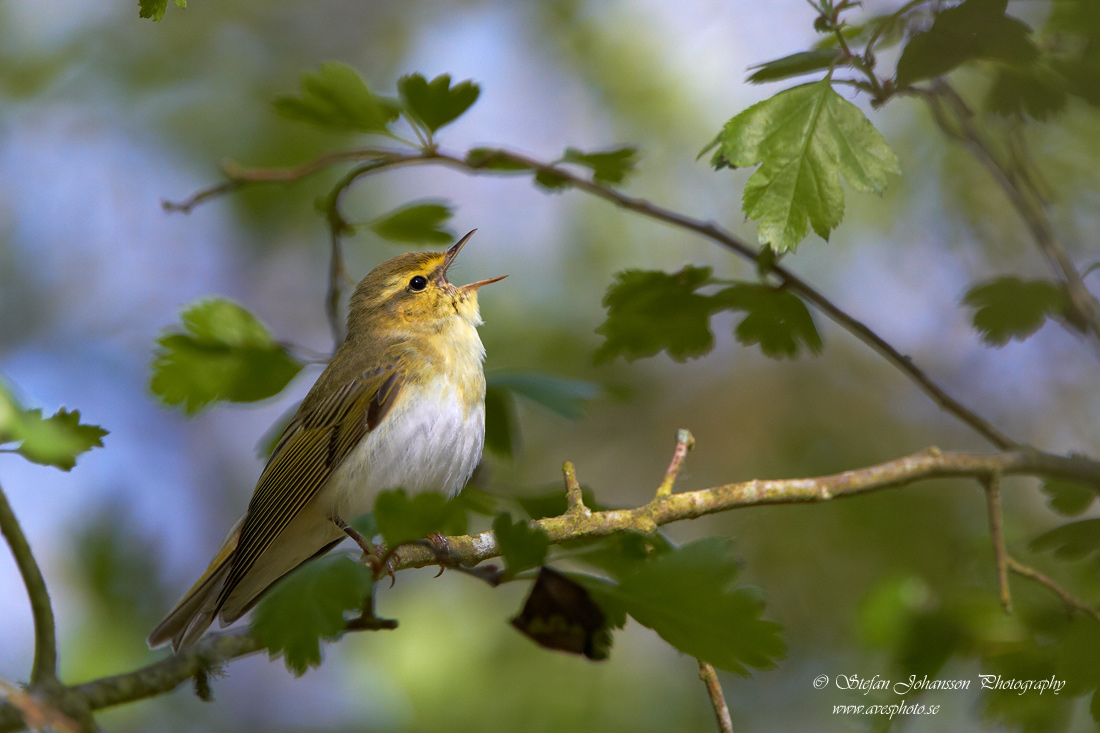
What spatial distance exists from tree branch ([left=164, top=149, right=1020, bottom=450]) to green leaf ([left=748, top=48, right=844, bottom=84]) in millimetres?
520

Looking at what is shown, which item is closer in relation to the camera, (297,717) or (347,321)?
(347,321)

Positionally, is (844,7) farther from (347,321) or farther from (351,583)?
(347,321)

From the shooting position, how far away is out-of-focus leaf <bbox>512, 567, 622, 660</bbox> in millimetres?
1499

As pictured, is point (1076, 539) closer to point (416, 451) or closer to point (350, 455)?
point (416, 451)

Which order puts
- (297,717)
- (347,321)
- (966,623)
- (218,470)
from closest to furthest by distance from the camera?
1. (966,623)
2. (347,321)
3. (297,717)
4. (218,470)

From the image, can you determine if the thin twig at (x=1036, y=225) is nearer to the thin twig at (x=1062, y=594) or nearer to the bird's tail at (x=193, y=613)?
the thin twig at (x=1062, y=594)

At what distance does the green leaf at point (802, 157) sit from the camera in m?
1.83

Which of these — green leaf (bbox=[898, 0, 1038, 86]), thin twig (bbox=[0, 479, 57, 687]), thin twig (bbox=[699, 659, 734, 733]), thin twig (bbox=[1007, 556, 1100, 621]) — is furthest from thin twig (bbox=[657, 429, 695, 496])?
thin twig (bbox=[0, 479, 57, 687])

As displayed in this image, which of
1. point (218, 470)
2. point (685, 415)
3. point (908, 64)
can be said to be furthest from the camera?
point (218, 470)

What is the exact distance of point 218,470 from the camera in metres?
8.12

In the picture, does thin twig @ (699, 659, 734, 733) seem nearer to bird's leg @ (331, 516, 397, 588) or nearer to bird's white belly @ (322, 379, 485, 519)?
bird's leg @ (331, 516, 397, 588)

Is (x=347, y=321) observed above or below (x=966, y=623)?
above

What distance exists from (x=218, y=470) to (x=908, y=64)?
748 cm

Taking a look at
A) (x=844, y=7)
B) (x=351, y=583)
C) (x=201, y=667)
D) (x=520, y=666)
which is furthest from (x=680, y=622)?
(x=520, y=666)
